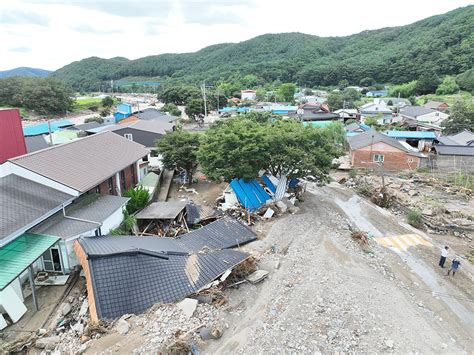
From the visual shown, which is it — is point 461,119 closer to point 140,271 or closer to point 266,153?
point 266,153

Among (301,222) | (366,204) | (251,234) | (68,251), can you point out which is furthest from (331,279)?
(366,204)

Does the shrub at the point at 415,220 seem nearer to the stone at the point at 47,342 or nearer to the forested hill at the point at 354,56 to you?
the stone at the point at 47,342

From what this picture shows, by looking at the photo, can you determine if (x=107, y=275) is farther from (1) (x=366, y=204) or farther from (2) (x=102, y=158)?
(1) (x=366, y=204)

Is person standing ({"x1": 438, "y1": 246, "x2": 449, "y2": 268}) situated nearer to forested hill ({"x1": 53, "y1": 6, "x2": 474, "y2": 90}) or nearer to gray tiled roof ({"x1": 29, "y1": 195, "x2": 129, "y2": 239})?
gray tiled roof ({"x1": 29, "y1": 195, "x2": 129, "y2": 239})

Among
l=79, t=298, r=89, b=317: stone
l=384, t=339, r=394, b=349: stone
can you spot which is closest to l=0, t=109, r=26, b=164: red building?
l=79, t=298, r=89, b=317: stone

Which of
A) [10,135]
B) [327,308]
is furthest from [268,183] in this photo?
[10,135]

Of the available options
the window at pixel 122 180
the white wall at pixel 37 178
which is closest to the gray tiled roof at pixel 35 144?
the window at pixel 122 180
